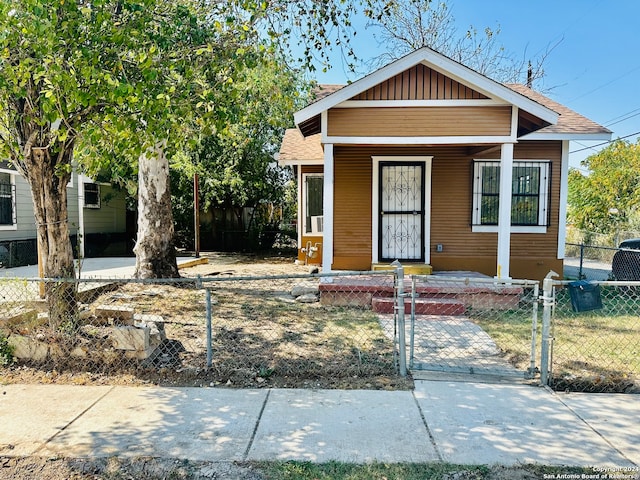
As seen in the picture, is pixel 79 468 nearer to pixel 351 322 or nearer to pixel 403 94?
pixel 351 322

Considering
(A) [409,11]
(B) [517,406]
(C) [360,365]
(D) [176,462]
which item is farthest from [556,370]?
(A) [409,11]

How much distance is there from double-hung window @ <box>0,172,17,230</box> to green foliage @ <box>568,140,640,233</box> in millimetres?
22176

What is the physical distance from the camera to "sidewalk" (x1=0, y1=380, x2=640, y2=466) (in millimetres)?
3029

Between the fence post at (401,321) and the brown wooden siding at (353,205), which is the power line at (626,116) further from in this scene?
the fence post at (401,321)

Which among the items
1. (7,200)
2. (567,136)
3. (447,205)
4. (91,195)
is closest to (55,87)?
(447,205)

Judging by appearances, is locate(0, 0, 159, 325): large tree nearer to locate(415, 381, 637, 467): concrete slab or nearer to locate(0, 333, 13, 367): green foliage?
locate(0, 333, 13, 367): green foliage

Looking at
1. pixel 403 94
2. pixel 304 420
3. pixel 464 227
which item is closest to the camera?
pixel 304 420

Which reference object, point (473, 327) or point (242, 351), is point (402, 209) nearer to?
point (473, 327)

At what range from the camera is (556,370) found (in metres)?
4.65

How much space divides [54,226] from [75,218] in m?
11.9

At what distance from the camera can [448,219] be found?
944 centimetres

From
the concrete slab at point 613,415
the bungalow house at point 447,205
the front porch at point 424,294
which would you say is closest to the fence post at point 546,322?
the concrete slab at point 613,415

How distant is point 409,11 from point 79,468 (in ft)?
68.8

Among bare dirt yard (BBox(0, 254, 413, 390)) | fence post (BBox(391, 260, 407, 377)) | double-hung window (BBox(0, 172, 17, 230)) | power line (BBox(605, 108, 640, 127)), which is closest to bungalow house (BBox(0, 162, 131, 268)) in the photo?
double-hung window (BBox(0, 172, 17, 230))
